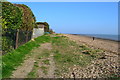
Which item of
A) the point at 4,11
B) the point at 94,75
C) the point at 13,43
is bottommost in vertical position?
the point at 94,75

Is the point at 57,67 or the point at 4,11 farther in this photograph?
the point at 4,11

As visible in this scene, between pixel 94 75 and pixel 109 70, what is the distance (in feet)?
3.36

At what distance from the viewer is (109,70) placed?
7672mm

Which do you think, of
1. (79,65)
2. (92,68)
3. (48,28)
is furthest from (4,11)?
(48,28)

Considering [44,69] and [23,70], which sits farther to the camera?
[44,69]

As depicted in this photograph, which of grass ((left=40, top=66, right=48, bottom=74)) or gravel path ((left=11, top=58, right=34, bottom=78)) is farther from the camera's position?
grass ((left=40, top=66, right=48, bottom=74))

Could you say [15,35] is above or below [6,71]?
above

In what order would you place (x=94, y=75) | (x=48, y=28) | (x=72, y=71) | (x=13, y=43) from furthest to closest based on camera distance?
(x=48, y=28) < (x=13, y=43) < (x=72, y=71) < (x=94, y=75)

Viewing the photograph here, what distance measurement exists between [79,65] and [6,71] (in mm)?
3561

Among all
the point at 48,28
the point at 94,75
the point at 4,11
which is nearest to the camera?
the point at 94,75

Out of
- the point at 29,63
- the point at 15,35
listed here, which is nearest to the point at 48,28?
the point at 15,35

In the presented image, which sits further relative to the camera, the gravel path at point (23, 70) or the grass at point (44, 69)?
the grass at point (44, 69)

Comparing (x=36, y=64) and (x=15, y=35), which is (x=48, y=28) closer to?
(x=15, y=35)

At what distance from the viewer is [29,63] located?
9.06 meters
